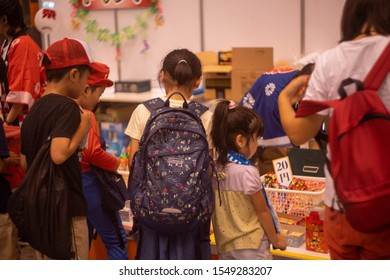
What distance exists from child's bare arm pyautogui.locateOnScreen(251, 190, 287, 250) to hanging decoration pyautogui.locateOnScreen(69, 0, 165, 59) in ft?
12.8

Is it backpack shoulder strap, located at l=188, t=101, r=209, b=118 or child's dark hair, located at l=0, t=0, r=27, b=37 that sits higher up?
child's dark hair, located at l=0, t=0, r=27, b=37

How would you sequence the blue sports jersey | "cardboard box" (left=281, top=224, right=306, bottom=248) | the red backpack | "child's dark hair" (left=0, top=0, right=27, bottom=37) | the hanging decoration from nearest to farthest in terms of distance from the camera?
1. the red backpack
2. "cardboard box" (left=281, top=224, right=306, bottom=248)
3. "child's dark hair" (left=0, top=0, right=27, bottom=37)
4. the blue sports jersey
5. the hanging decoration

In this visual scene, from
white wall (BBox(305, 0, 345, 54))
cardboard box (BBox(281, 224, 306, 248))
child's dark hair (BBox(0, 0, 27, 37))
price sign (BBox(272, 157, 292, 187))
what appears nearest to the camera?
cardboard box (BBox(281, 224, 306, 248))

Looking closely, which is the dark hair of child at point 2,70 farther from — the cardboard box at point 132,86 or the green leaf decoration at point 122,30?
the green leaf decoration at point 122,30

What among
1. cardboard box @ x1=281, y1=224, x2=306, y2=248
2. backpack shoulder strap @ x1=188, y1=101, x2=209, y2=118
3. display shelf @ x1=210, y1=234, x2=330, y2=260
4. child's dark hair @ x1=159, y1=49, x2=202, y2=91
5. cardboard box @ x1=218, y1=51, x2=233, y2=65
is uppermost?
child's dark hair @ x1=159, y1=49, x2=202, y2=91

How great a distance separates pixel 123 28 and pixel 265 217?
4232 mm

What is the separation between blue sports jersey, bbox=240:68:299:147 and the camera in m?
3.46

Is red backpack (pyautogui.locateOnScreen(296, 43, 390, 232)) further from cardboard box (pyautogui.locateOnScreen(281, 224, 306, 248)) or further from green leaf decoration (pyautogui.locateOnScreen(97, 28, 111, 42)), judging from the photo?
green leaf decoration (pyautogui.locateOnScreen(97, 28, 111, 42))

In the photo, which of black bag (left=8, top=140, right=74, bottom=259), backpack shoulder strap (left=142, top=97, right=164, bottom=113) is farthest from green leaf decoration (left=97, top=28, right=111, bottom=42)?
black bag (left=8, top=140, right=74, bottom=259)

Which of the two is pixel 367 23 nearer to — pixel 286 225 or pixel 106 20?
pixel 286 225

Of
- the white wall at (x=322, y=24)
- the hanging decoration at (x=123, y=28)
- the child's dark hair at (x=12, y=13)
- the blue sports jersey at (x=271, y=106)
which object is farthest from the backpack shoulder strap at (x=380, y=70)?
the hanging decoration at (x=123, y=28)

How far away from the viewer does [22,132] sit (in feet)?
6.70
